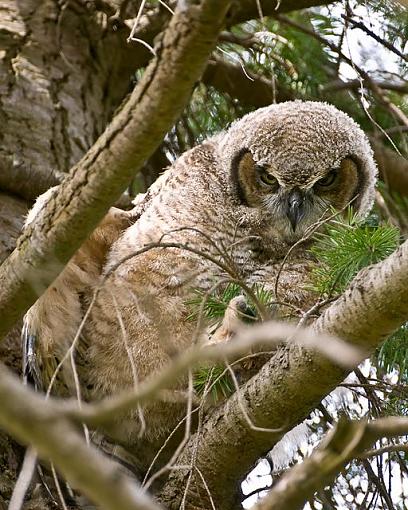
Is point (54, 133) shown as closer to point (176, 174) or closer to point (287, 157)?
point (176, 174)

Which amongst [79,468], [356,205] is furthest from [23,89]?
[79,468]

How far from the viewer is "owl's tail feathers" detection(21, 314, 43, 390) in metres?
2.85

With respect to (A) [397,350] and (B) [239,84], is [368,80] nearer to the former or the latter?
(B) [239,84]

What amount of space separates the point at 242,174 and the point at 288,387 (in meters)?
1.51

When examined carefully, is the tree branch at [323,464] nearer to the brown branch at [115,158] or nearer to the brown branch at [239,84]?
the brown branch at [115,158]

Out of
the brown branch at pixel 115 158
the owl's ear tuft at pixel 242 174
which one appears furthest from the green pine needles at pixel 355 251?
the owl's ear tuft at pixel 242 174

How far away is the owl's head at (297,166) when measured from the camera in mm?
3398

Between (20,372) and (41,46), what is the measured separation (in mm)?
1432

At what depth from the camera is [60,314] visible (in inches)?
116

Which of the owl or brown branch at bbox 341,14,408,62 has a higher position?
brown branch at bbox 341,14,408,62

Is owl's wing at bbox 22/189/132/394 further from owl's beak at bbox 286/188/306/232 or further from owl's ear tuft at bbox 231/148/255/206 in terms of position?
owl's beak at bbox 286/188/306/232

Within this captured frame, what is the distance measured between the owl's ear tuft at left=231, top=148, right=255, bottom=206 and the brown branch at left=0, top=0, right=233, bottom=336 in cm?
147

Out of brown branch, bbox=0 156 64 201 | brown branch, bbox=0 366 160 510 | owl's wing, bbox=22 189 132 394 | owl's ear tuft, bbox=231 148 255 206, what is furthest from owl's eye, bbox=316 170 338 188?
brown branch, bbox=0 366 160 510

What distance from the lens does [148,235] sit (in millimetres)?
3092
